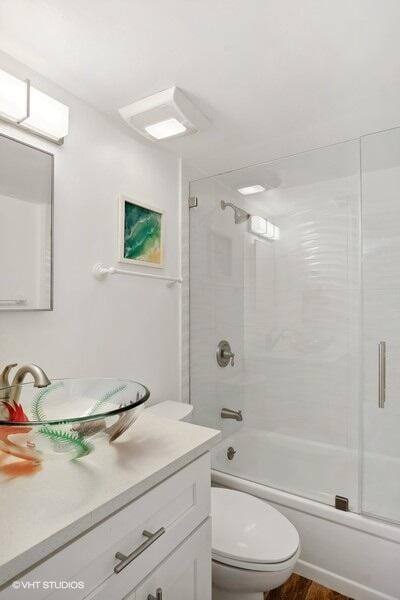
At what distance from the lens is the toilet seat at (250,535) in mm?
1248

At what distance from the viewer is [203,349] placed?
2211 mm

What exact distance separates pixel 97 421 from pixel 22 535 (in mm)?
272

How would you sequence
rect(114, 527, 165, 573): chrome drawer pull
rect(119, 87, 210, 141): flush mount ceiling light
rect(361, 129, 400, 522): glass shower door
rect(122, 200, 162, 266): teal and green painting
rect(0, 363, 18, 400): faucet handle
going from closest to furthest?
rect(114, 527, 165, 573): chrome drawer pull
rect(0, 363, 18, 400): faucet handle
rect(119, 87, 210, 141): flush mount ceiling light
rect(122, 200, 162, 266): teal and green painting
rect(361, 129, 400, 522): glass shower door

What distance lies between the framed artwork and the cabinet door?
3.81ft

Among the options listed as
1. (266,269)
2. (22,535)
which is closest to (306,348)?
(266,269)

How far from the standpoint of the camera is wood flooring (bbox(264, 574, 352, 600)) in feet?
5.15

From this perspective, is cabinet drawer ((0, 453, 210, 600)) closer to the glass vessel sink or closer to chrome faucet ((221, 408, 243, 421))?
the glass vessel sink

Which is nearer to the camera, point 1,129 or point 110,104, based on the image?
point 1,129

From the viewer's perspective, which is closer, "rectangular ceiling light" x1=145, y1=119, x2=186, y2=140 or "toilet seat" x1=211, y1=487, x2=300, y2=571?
"toilet seat" x1=211, y1=487, x2=300, y2=571

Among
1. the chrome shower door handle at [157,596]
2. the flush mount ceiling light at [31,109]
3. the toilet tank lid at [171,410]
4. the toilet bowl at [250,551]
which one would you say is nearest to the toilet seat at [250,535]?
the toilet bowl at [250,551]

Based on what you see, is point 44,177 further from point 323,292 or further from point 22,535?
point 323,292

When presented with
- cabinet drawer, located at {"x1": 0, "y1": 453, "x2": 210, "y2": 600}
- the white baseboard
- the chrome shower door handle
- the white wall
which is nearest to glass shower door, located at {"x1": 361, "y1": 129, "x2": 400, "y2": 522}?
the white baseboard

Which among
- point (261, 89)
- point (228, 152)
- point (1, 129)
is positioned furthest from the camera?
point (228, 152)

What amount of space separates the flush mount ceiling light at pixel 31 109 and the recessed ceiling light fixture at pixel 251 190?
1144 mm
